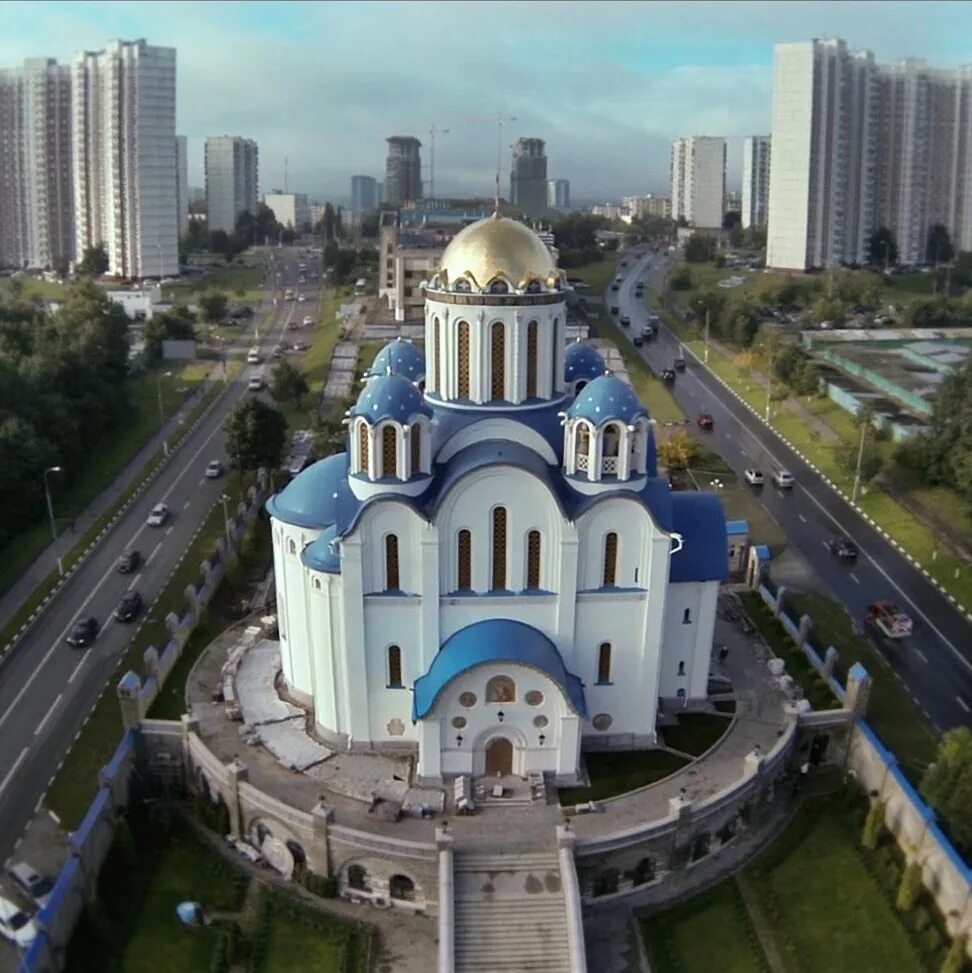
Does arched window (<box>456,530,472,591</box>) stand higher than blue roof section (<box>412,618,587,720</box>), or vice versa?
arched window (<box>456,530,472,591</box>)

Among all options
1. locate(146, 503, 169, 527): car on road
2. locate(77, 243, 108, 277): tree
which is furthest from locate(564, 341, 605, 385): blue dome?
locate(77, 243, 108, 277): tree

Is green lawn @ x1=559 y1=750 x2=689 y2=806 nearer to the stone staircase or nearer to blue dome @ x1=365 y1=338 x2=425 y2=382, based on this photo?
the stone staircase

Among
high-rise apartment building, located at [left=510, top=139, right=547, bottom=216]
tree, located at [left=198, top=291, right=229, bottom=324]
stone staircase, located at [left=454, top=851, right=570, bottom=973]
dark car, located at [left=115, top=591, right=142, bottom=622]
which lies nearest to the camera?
stone staircase, located at [left=454, top=851, right=570, bottom=973]

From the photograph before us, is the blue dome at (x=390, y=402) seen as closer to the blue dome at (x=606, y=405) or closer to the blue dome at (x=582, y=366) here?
the blue dome at (x=606, y=405)

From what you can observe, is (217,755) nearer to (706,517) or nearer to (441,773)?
(441,773)

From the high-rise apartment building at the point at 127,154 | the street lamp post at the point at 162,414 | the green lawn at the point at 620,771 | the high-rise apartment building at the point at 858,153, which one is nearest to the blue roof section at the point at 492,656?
the green lawn at the point at 620,771

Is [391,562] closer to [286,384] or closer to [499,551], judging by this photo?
[499,551]

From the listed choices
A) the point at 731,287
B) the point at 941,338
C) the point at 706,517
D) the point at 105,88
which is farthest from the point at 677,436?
the point at 105,88
